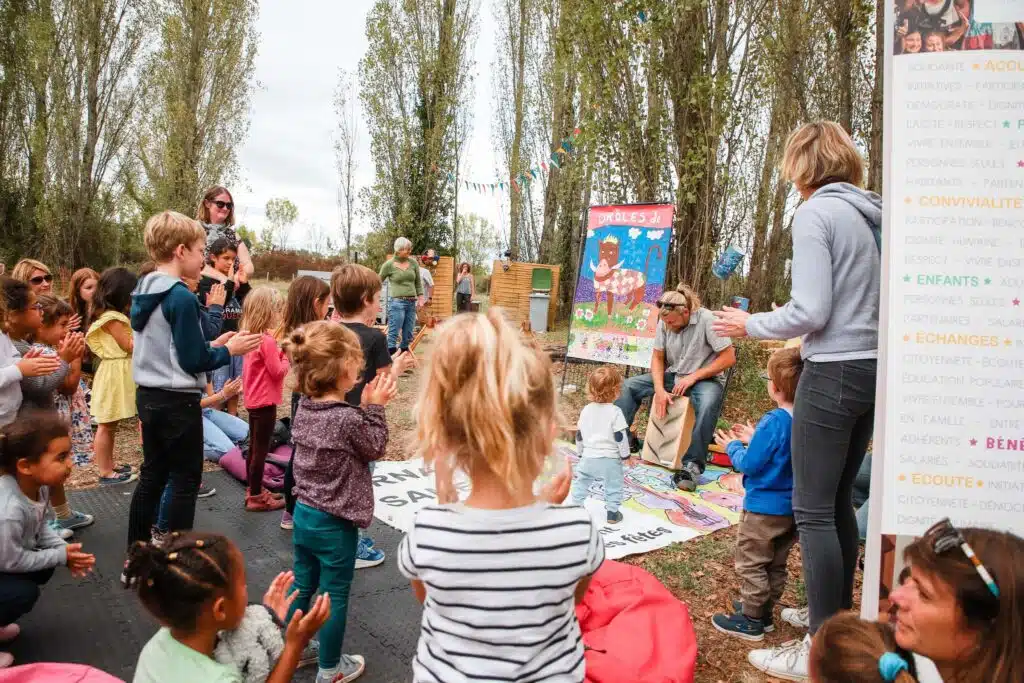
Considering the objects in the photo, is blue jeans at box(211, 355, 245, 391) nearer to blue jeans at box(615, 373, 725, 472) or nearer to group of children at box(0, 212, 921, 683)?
group of children at box(0, 212, 921, 683)

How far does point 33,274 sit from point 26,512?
81.2 inches

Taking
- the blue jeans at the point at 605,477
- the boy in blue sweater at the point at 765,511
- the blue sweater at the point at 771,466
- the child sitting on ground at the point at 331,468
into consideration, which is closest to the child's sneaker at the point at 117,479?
the child sitting on ground at the point at 331,468

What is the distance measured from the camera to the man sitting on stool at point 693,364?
15.5 ft

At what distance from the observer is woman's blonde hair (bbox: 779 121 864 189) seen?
2.19 metres

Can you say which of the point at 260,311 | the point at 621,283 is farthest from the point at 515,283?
the point at 260,311

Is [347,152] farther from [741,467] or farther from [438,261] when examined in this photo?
[741,467]

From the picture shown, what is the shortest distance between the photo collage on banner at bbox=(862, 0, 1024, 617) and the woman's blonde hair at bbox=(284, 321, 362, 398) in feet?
5.78

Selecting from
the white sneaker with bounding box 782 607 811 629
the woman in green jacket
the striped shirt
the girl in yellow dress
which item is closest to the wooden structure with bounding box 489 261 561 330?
the woman in green jacket

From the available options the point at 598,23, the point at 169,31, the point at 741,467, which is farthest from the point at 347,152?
the point at 741,467

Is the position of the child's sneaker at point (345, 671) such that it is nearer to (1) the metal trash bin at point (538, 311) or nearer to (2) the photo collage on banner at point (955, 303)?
(2) the photo collage on banner at point (955, 303)

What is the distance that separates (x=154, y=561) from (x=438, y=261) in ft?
47.7

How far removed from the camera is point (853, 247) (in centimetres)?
208

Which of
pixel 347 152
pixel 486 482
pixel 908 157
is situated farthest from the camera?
pixel 347 152

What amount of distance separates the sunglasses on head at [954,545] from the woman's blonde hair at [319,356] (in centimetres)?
173
